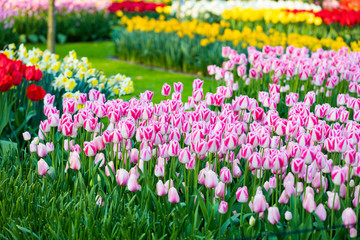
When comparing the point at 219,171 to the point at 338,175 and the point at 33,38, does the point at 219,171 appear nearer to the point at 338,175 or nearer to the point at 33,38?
the point at 338,175

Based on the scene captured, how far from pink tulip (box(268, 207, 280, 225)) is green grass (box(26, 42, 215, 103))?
15.0ft

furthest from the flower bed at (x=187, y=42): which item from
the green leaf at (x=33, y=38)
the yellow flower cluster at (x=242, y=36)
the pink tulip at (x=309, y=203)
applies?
the pink tulip at (x=309, y=203)

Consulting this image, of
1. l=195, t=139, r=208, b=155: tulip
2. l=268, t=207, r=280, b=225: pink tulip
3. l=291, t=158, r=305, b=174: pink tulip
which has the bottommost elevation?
l=268, t=207, r=280, b=225: pink tulip

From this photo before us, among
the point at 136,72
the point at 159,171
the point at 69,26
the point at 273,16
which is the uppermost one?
the point at 273,16

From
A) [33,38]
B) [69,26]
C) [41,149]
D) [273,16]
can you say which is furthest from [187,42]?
[69,26]

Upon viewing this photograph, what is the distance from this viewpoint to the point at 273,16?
12195 mm

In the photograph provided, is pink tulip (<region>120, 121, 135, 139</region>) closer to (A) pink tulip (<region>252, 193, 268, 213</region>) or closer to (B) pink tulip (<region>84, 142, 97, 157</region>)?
(B) pink tulip (<region>84, 142, 97, 157</region>)

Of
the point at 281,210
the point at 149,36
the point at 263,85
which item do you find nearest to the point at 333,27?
the point at 149,36

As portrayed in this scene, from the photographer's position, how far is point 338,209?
298cm

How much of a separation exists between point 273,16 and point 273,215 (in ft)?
32.3

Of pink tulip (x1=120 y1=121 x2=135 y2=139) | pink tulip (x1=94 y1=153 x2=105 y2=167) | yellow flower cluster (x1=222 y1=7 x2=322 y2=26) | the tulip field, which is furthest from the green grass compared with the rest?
pink tulip (x1=120 y1=121 x2=135 y2=139)

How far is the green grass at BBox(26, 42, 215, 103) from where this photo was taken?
8.86 meters

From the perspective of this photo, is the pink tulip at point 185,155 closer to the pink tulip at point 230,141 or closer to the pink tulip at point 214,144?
the pink tulip at point 214,144

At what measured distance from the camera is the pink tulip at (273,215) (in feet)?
9.33
